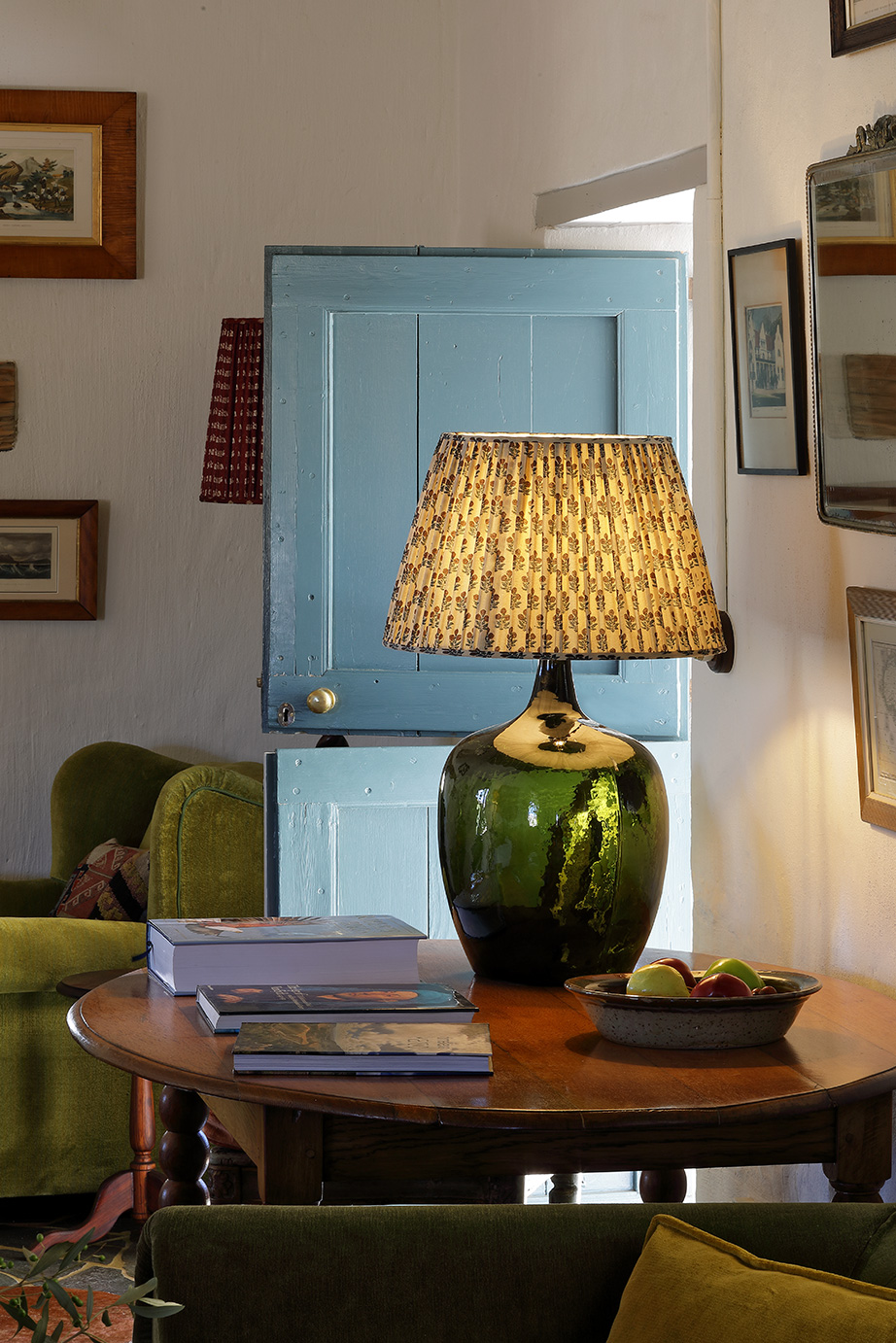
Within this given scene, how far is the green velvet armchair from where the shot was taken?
3.25 m

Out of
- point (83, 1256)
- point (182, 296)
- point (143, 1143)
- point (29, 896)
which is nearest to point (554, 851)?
point (143, 1143)

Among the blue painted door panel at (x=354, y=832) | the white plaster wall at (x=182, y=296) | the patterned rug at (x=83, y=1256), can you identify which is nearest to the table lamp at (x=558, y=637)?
the blue painted door panel at (x=354, y=832)

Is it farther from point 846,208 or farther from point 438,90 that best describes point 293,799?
point 438,90

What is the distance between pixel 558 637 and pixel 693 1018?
0.50 meters

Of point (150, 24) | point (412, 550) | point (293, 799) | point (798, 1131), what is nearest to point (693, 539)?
point (412, 550)

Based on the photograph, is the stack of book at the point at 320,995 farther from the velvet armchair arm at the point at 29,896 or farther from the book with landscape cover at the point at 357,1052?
the velvet armchair arm at the point at 29,896

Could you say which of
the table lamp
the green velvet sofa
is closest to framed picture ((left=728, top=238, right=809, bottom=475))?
the table lamp

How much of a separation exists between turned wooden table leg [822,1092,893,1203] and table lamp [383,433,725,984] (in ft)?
1.38

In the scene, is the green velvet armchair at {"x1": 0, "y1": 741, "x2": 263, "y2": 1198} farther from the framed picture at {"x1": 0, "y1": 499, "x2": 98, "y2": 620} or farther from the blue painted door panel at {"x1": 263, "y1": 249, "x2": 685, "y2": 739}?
the framed picture at {"x1": 0, "y1": 499, "x2": 98, "y2": 620}

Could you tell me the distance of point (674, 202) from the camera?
304 cm

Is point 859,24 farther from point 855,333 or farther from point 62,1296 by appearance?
point 62,1296

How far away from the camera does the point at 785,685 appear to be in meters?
2.27

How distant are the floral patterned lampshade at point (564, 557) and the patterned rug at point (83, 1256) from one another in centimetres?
148

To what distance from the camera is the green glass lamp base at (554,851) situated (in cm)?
193
